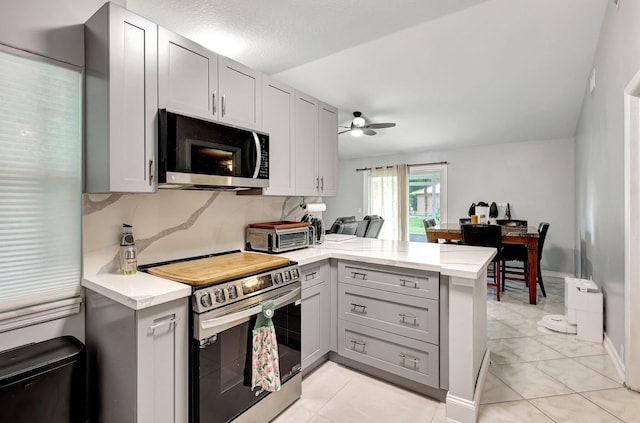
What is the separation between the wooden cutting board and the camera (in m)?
1.52

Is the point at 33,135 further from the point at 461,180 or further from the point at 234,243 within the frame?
the point at 461,180

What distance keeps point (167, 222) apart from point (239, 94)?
0.96 metres

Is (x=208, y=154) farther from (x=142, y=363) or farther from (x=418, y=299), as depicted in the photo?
(x=418, y=299)

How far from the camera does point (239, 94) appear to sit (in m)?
2.08

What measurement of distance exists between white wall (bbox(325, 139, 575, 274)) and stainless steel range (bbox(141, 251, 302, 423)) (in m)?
5.15

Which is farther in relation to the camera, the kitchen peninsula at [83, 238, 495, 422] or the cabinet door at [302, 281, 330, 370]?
the cabinet door at [302, 281, 330, 370]

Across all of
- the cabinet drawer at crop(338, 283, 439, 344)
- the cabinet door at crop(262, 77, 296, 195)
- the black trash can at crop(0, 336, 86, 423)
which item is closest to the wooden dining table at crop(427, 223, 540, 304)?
the cabinet drawer at crop(338, 283, 439, 344)

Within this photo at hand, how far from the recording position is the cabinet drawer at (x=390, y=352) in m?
1.92

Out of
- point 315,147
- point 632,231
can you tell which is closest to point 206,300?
point 315,147

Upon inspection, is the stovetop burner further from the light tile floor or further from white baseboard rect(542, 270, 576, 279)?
white baseboard rect(542, 270, 576, 279)

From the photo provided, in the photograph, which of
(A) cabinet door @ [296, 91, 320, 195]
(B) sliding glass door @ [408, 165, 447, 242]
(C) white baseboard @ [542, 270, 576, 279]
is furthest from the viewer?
(B) sliding glass door @ [408, 165, 447, 242]

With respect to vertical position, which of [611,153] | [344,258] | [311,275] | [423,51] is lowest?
[311,275]

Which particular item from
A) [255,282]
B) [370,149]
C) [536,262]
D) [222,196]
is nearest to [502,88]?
[536,262]

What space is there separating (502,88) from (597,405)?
11.0 ft
